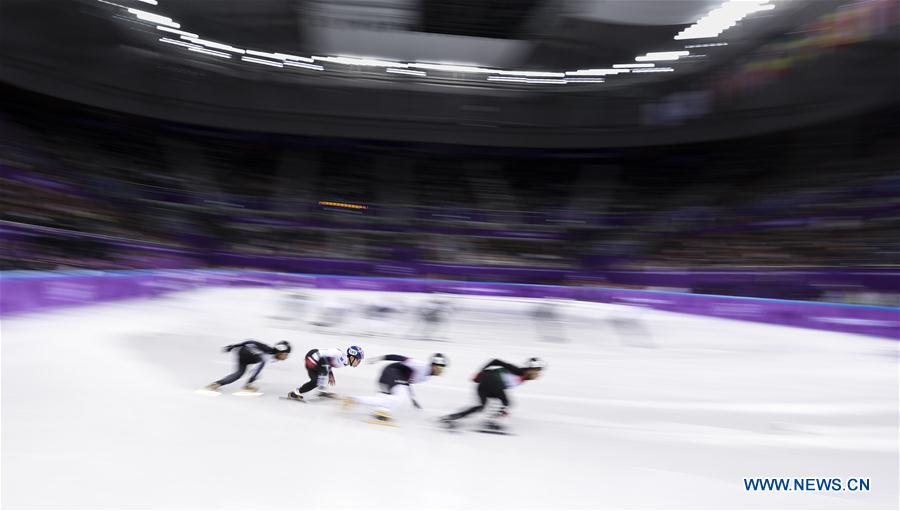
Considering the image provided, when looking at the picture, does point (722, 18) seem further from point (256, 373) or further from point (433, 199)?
point (256, 373)

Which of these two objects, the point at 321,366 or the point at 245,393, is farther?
→ the point at 245,393

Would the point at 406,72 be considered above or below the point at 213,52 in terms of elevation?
above

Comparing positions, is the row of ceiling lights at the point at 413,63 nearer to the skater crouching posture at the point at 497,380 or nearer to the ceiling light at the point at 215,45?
the ceiling light at the point at 215,45

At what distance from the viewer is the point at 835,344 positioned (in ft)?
24.0

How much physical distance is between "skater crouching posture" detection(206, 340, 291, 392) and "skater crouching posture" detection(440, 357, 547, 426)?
151 cm

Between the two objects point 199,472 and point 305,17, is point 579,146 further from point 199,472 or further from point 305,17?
point 199,472

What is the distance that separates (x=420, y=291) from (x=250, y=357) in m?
8.04

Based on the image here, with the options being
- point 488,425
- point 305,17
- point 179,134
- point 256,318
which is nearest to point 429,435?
point 488,425

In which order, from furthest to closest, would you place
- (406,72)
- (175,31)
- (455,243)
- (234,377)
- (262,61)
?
(406,72) → (262,61) → (455,243) → (175,31) → (234,377)

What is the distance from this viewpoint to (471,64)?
1777 centimetres

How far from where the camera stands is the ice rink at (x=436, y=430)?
282 cm

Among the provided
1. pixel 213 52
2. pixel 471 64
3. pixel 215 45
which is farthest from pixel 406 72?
pixel 213 52

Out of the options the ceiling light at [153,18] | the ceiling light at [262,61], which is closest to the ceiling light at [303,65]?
the ceiling light at [262,61]

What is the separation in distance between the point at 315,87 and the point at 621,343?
51.2 ft
